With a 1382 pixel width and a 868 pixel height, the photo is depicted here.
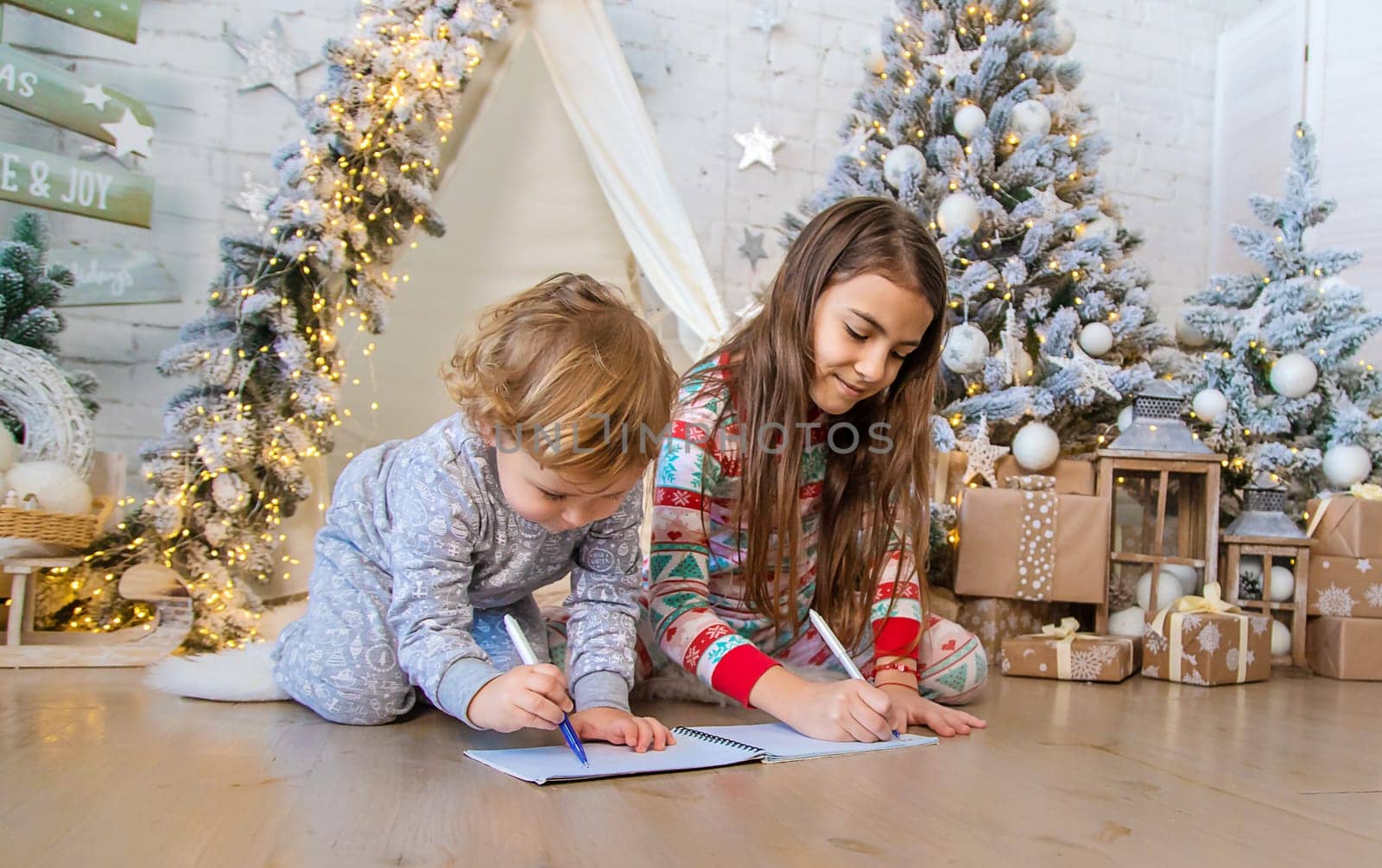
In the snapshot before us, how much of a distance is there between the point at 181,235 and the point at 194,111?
26 centimetres

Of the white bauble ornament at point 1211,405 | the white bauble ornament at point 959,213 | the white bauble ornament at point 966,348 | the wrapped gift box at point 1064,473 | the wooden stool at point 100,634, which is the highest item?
the white bauble ornament at point 959,213

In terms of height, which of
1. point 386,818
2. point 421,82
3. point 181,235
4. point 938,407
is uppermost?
point 421,82

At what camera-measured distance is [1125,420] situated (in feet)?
6.09

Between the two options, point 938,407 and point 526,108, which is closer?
point 938,407

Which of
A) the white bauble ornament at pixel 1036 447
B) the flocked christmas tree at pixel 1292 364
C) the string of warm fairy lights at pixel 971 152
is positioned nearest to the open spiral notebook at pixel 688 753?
the white bauble ornament at pixel 1036 447

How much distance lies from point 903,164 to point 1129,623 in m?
0.91

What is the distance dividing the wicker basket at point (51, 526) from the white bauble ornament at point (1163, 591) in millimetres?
1738

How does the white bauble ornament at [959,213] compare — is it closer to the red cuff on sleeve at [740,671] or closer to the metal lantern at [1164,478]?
the metal lantern at [1164,478]

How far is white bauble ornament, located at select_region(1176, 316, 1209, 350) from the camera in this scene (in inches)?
80.7

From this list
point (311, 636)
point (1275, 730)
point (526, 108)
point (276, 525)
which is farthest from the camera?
point (526, 108)

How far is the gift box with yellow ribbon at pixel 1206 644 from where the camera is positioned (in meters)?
1.61

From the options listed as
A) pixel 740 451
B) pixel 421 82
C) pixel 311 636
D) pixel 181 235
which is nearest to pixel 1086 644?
pixel 740 451

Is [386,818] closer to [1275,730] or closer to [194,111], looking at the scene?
[1275,730]

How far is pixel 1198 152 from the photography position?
2.98m
